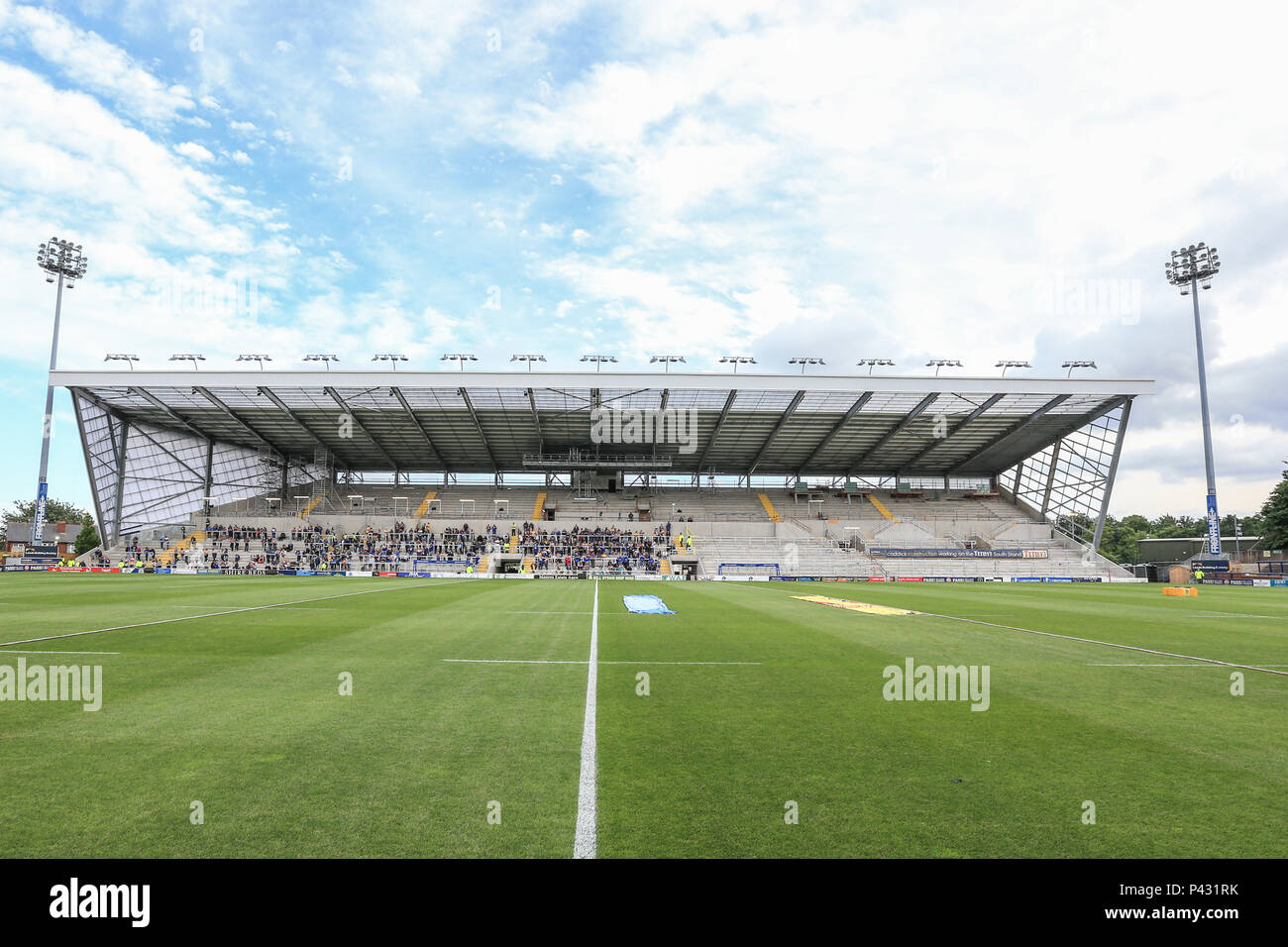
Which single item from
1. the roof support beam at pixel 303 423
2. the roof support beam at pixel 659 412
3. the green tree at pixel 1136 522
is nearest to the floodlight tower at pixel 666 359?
the roof support beam at pixel 659 412

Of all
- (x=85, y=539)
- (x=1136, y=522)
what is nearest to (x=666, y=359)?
(x=85, y=539)

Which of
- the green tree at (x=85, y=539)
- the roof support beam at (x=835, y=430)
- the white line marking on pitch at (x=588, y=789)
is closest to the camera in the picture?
the white line marking on pitch at (x=588, y=789)

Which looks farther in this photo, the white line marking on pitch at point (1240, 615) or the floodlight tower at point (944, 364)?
the floodlight tower at point (944, 364)

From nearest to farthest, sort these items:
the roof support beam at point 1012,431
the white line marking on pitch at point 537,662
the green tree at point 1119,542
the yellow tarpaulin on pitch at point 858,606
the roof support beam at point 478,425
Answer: the white line marking on pitch at point 537,662 < the yellow tarpaulin on pitch at point 858,606 < the roof support beam at point 478,425 < the roof support beam at point 1012,431 < the green tree at point 1119,542

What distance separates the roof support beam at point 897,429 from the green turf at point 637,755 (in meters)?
42.8

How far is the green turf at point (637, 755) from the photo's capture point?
3387 mm

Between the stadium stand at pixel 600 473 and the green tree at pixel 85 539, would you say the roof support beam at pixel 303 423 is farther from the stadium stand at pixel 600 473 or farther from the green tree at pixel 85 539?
the green tree at pixel 85 539

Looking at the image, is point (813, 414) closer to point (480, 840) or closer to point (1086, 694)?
point (1086, 694)

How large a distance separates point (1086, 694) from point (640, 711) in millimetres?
5101

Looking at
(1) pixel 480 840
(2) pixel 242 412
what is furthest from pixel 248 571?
(1) pixel 480 840

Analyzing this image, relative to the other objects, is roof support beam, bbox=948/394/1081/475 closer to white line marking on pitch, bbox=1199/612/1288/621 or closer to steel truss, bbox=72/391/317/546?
white line marking on pitch, bbox=1199/612/1288/621

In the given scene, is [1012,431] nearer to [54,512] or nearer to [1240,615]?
[1240,615]

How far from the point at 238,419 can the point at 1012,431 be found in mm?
66772
